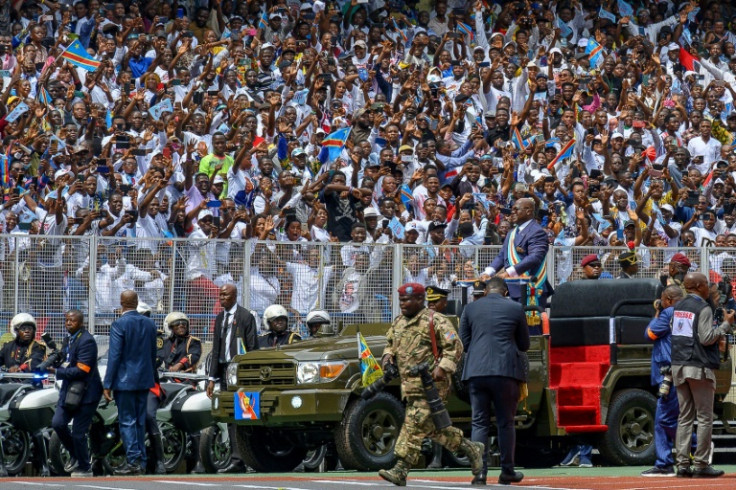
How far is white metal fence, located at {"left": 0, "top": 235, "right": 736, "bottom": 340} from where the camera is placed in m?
20.8

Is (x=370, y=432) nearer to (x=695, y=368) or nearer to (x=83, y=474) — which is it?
(x=83, y=474)

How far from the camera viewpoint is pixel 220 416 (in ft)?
58.0

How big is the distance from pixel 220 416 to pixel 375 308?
4475 mm

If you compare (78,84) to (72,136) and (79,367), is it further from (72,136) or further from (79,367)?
(79,367)

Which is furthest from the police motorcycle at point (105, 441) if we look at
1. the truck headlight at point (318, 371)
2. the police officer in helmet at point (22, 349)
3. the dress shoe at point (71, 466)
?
the truck headlight at point (318, 371)

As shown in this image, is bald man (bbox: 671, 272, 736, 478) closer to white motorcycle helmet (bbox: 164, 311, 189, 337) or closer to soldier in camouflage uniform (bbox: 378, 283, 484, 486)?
soldier in camouflage uniform (bbox: 378, 283, 484, 486)

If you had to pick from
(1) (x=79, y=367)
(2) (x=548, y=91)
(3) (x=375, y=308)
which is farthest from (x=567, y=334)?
(2) (x=548, y=91)

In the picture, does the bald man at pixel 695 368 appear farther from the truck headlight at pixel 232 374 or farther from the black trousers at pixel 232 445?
the black trousers at pixel 232 445

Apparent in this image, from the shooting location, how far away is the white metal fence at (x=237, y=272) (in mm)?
20844

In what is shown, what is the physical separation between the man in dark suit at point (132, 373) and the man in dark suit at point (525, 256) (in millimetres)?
3706

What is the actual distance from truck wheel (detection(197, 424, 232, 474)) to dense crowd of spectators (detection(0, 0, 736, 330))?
2327mm

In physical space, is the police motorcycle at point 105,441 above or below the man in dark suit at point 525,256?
below

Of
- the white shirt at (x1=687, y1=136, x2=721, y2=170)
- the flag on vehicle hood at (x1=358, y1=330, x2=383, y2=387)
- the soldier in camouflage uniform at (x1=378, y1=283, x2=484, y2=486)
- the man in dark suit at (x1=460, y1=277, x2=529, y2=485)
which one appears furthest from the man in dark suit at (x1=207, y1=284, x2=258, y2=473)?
the white shirt at (x1=687, y1=136, x2=721, y2=170)

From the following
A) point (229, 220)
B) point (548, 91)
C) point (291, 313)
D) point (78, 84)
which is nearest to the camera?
point (291, 313)
